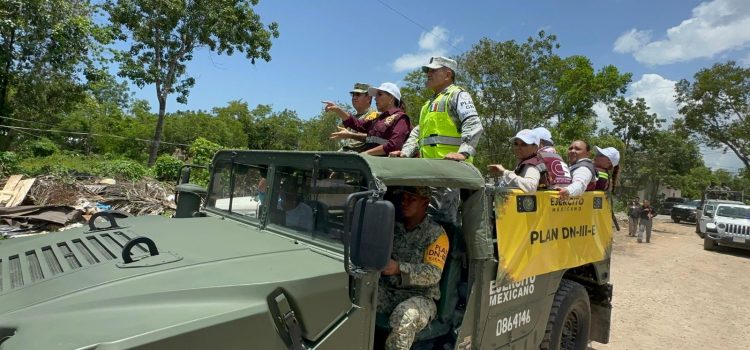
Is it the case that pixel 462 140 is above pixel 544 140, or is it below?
below

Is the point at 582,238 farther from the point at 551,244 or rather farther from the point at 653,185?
the point at 653,185

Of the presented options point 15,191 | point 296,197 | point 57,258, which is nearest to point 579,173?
point 296,197

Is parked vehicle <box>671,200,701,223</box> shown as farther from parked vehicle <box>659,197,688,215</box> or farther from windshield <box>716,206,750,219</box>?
windshield <box>716,206,750,219</box>

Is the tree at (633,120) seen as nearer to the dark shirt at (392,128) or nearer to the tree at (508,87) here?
the tree at (508,87)

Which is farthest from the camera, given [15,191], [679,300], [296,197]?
[15,191]

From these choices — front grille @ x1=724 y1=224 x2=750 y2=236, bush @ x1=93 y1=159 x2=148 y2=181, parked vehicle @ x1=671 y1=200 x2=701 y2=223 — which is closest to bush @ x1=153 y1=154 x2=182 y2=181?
bush @ x1=93 y1=159 x2=148 y2=181

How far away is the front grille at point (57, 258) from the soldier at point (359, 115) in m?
2.15

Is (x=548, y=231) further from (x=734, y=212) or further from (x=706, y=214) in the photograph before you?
(x=706, y=214)

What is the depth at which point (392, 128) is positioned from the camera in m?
4.26

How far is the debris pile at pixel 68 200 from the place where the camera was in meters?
8.80

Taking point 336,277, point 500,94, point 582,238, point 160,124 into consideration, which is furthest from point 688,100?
point 336,277

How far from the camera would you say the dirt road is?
233 inches

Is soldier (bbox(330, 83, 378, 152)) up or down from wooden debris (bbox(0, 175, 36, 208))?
up

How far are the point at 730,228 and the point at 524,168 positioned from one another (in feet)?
47.5
